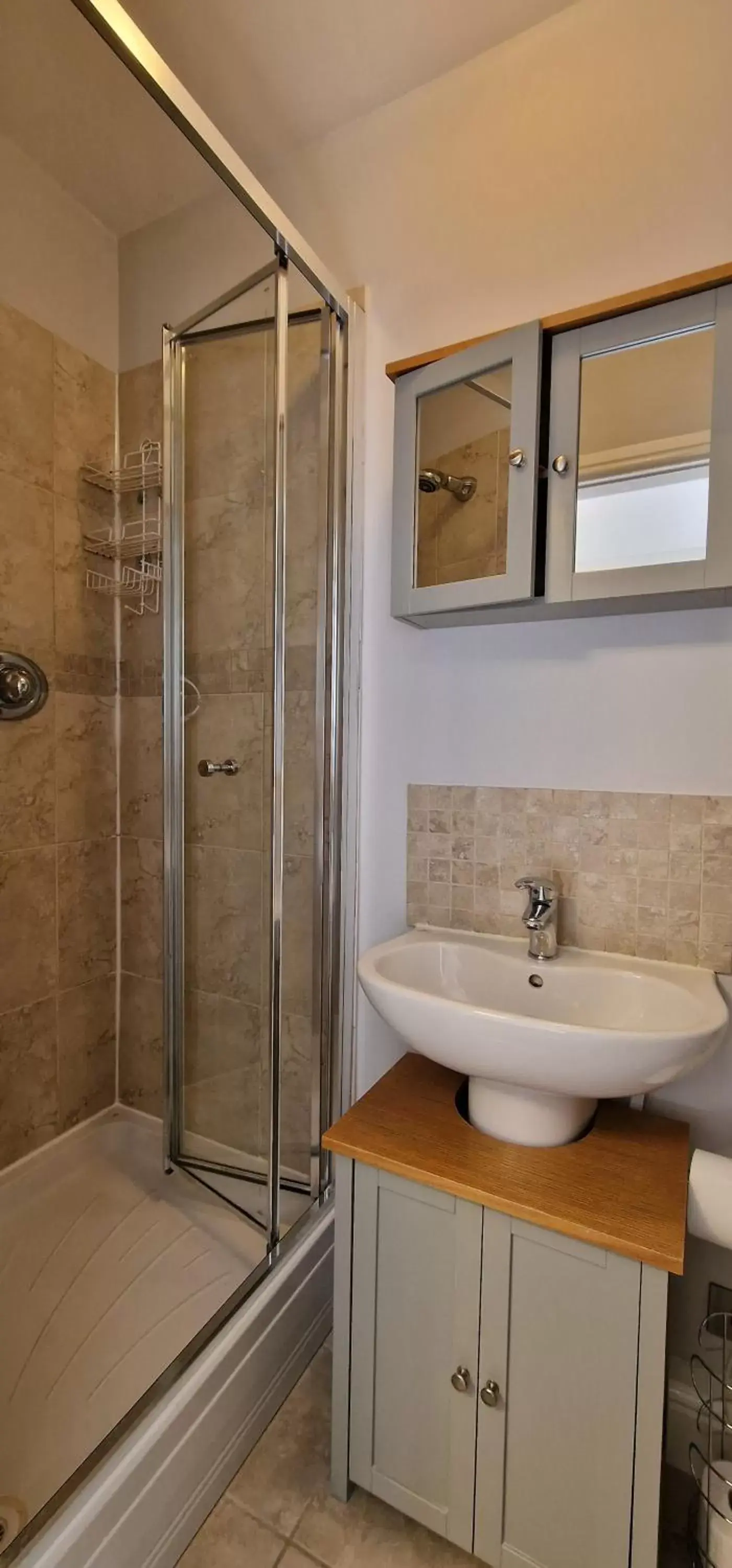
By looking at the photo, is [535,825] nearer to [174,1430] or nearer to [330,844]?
[330,844]

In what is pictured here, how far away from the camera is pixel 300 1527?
3.29 ft

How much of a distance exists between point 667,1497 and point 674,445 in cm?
169

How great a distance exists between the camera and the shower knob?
4.96ft

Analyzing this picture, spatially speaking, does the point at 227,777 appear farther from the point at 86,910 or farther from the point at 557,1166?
the point at 557,1166

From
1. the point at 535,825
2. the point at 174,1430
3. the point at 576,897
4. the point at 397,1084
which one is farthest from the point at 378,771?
the point at 174,1430

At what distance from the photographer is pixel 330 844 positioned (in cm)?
144

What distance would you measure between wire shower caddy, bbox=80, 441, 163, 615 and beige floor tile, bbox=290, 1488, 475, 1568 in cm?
180

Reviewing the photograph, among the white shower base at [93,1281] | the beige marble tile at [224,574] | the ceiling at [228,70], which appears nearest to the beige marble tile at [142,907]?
the white shower base at [93,1281]

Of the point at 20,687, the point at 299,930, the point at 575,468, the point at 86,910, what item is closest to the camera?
the point at 575,468

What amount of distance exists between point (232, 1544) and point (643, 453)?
177 centimetres

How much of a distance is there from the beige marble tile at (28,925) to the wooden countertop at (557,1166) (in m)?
0.97

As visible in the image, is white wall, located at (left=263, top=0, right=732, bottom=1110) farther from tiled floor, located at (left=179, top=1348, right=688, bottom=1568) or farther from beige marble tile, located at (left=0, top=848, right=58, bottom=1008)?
beige marble tile, located at (left=0, top=848, right=58, bottom=1008)

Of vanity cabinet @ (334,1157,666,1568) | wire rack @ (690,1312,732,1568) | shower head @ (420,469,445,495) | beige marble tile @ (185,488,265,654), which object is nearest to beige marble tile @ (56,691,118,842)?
beige marble tile @ (185,488,265,654)

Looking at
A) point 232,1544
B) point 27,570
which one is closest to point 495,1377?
point 232,1544
